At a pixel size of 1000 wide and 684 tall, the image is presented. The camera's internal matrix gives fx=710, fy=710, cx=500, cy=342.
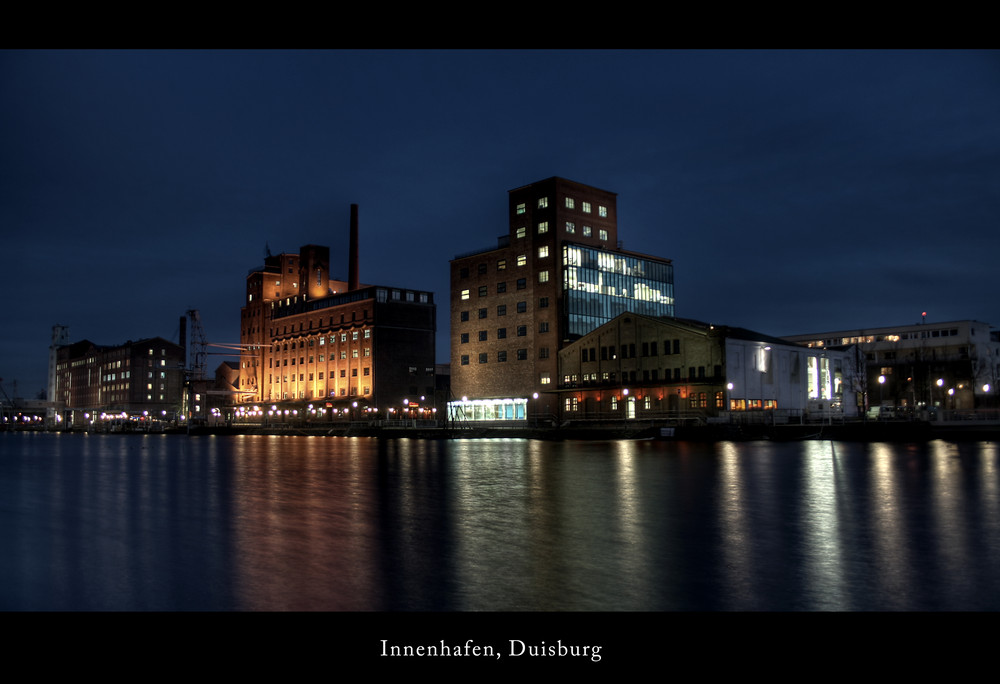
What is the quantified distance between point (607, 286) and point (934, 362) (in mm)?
58315

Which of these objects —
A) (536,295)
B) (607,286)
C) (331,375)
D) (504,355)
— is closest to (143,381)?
(331,375)

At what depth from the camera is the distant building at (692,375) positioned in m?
67.8

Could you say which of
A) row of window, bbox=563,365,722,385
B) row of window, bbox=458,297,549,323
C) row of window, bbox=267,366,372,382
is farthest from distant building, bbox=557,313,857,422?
row of window, bbox=267,366,372,382

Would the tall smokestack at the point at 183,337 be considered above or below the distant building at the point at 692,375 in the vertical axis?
above

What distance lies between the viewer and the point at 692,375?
228 ft

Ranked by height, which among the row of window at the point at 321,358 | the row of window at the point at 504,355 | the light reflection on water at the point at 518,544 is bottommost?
the light reflection on water at the point at 518,544

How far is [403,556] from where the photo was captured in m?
12.1

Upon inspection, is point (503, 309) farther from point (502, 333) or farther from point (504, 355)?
point (504, 355)

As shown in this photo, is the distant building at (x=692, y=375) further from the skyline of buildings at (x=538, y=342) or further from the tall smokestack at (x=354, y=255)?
the tall smokestack at (x=354, y=255)

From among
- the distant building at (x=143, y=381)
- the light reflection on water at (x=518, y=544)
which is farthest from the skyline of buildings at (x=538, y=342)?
the distant building at (x=143, y=381)

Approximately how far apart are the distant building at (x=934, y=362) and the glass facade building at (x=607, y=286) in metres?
27.6

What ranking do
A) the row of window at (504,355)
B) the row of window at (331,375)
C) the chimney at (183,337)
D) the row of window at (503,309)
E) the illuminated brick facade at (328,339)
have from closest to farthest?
the row of window at (504,355), the row of window at (503,309), the row of window at (331,375), the illuminated brick facade at (328,339), the chimney at (183,337)
